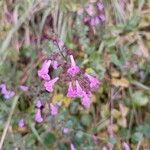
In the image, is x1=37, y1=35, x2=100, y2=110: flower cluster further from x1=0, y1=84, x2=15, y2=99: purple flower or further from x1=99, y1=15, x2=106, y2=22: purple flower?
x1=99, y1=15, x2=106, y2=22: purple flower

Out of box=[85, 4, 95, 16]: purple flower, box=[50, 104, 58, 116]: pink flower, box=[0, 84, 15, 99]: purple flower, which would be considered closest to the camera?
box=[50, 104, 58, 116]: pink flower

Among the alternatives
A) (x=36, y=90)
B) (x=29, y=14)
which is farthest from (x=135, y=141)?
(x=29, y=14)

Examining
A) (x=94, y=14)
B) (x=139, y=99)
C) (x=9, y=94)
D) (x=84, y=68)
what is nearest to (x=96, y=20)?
(x=94, y=14)

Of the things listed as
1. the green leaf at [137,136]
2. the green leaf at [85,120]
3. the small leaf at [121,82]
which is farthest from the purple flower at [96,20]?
the green leaf at [137,136]

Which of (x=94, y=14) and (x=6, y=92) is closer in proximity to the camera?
(x=6, y=92)

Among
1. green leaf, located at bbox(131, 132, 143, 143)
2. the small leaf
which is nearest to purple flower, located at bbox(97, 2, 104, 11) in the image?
the small leaf

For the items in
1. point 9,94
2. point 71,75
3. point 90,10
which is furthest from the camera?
point 90,10

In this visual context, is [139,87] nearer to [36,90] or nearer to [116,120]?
[116,120]

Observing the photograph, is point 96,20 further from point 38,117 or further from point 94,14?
point 38,117
